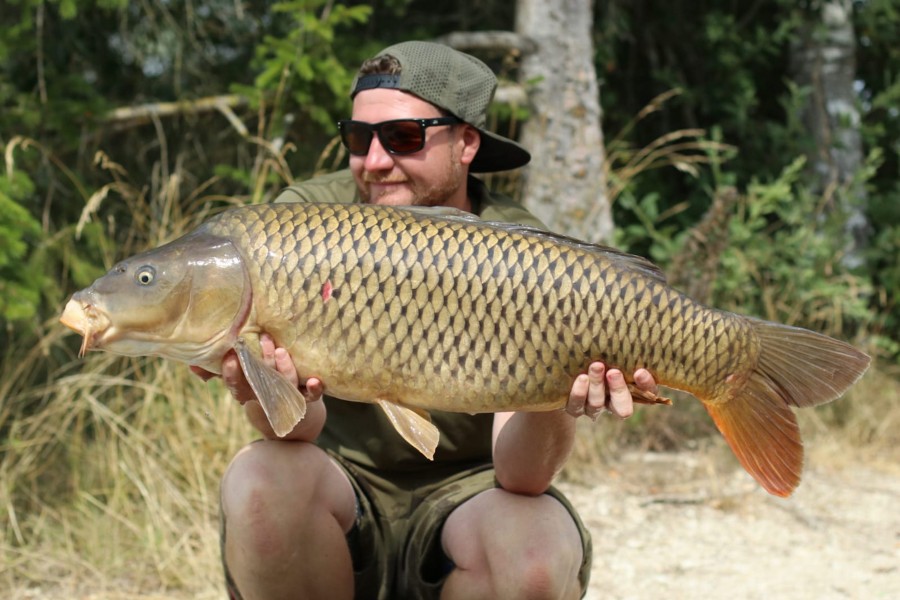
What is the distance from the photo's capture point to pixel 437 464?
2264mm

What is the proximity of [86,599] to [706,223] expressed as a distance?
254 centimetres

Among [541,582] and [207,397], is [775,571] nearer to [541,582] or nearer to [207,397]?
[541,582]

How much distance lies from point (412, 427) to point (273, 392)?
0.23 meters

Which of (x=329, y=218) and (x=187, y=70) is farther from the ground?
(x=329, y=218)

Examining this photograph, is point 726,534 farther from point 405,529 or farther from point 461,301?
point 461,301

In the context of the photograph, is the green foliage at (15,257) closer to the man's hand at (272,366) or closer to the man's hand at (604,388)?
the man's hand at (272,366)

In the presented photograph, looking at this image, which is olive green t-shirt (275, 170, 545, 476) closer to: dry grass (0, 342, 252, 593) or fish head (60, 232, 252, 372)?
fish head (60, 232, 252, 372)

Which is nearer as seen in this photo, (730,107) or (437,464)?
→ (437,464)

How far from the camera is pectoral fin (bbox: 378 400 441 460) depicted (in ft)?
5.52

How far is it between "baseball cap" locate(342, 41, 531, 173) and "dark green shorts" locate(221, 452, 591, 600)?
755 mm

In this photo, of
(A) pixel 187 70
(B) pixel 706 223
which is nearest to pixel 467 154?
(B) pixel 706 223

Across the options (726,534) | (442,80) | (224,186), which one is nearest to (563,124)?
(224,186)

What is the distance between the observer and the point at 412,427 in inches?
66.5

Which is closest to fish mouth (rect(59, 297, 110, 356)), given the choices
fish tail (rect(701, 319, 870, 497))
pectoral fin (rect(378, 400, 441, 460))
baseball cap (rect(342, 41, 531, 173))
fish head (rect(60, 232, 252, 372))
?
fish head (rect(60, 232, 252, 372))
